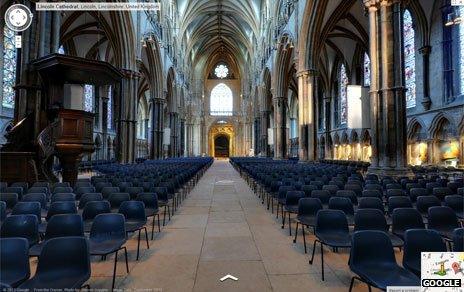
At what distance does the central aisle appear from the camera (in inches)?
141

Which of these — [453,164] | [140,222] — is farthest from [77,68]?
[453,164]

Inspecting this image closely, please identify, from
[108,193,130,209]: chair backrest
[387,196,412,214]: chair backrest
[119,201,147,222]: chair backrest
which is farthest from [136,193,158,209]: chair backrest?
[387,196,412,214]: chair backrest

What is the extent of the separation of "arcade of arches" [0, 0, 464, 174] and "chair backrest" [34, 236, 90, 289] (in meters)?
7.04

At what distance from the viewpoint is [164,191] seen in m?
7.55

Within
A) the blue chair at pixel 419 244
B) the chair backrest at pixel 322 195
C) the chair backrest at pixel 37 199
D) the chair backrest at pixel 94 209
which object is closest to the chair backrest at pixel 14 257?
the chair backrest at pixel 94 209

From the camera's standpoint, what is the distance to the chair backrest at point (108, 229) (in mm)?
4172

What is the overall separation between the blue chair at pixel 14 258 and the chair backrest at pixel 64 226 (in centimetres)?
101

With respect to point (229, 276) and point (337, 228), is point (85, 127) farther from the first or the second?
point (337, 228)

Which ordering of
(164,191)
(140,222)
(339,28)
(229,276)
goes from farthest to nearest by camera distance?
(339,28) → (164,191) → (140,222) → (229,276)

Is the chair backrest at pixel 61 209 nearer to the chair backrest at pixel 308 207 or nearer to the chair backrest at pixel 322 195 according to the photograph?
the chair backrest at pixel 308 207

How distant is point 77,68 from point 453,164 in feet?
62.8

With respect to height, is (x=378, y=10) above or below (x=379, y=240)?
above

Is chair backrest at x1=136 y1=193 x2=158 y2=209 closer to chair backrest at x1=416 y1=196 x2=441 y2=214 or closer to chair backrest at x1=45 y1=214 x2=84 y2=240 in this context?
chair backrest at x1=45 y1=214 x2=84 y2=240

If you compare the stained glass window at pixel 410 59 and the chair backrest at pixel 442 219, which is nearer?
the chair backrest at pixel 442 219
